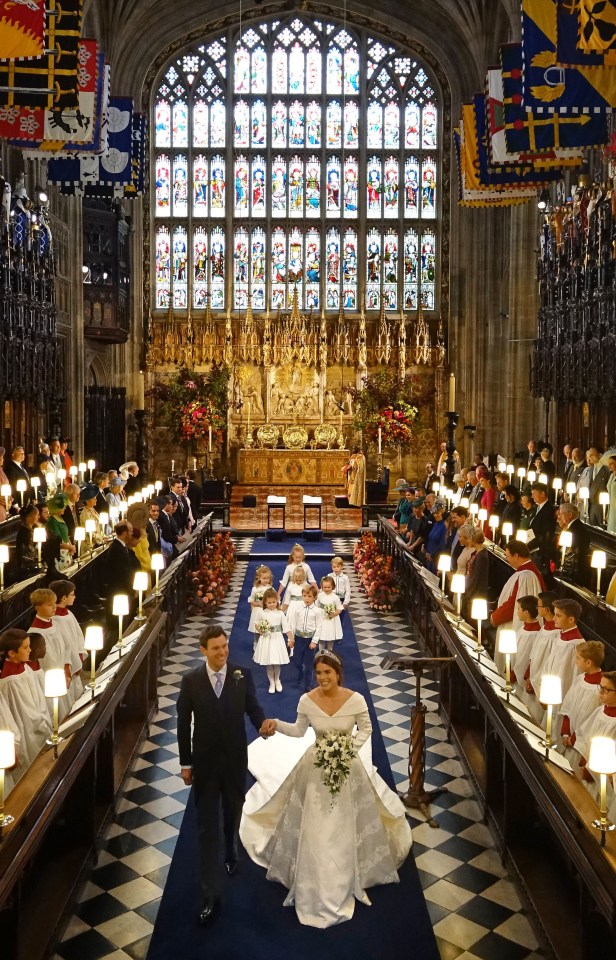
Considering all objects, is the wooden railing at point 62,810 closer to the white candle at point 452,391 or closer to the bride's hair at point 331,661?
the bride's hair at point 331,661

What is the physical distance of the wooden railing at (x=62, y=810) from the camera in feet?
17.4

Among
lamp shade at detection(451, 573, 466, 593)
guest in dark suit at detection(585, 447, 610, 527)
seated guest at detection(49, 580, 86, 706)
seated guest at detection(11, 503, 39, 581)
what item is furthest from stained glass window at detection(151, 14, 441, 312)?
seated guest at detection(49, 580, 86, 706)

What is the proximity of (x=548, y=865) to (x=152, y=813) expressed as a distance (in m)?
3.24

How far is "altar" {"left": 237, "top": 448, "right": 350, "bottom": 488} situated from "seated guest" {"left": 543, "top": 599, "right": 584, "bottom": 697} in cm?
1992

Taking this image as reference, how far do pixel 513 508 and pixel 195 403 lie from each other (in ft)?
53.1

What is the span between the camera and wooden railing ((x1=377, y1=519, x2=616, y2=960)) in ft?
17.1

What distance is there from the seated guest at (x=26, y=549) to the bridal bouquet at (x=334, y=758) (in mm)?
6275

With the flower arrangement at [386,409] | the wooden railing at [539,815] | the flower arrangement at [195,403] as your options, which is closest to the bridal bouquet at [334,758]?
the wooden railing at [539,815]

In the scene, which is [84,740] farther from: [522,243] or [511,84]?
[522,243]

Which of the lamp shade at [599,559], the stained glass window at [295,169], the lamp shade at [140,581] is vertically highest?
the stained glass window at [295,169]

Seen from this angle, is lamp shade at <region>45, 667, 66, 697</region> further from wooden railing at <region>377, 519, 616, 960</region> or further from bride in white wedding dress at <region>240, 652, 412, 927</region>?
wooden railing at <region>377, 519, 616, 960</region>

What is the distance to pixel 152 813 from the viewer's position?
26.7 ft

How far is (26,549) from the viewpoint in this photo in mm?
11844

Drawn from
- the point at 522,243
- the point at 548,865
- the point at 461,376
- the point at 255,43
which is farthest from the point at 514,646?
the point at 255,43
